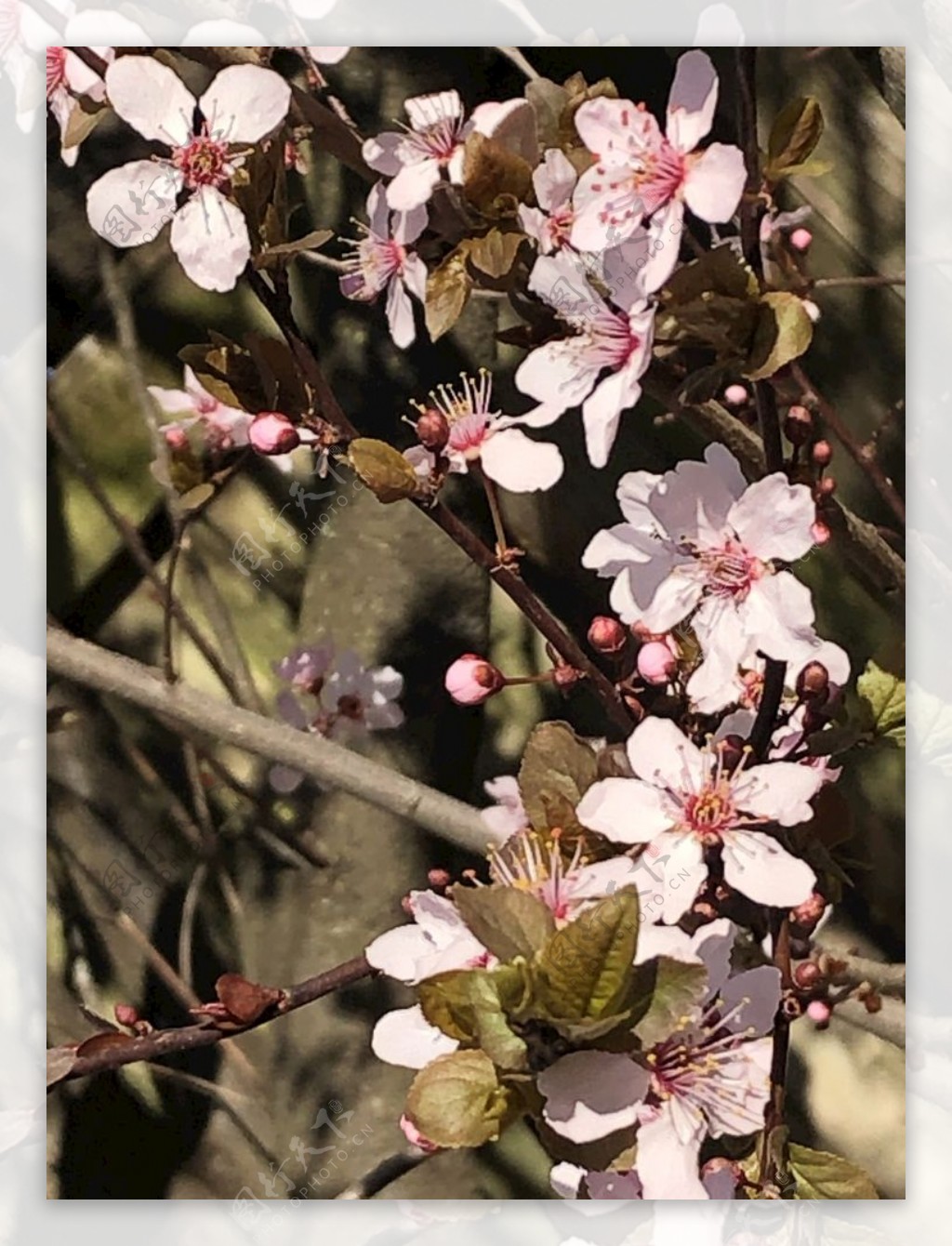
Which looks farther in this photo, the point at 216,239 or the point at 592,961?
the point at 216,239

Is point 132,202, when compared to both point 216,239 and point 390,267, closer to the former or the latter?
point 216,239

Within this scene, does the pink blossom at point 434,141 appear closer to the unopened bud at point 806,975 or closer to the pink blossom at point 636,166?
the pink blossom at point 636,166

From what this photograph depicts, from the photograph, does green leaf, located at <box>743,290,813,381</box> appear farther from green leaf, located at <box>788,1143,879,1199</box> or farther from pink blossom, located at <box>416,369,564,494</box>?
green leaf, located at <box>788,1143,879,1199</box>

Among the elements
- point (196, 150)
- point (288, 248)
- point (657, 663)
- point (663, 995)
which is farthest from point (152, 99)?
point (663, 995)

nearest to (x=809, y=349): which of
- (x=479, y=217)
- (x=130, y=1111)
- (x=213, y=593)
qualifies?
(x=479, y=217)

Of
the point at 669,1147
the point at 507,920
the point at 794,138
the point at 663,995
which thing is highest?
the point at 794,138

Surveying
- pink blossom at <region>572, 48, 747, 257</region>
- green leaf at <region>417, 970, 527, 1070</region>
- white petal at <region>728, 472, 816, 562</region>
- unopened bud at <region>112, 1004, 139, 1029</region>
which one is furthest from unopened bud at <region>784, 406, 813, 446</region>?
unopened bud at <region>112, 1004, 139, 1029</region>

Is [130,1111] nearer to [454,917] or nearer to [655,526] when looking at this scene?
[454,917]
